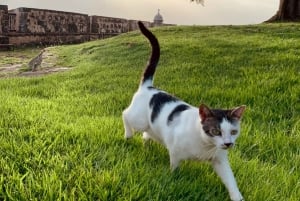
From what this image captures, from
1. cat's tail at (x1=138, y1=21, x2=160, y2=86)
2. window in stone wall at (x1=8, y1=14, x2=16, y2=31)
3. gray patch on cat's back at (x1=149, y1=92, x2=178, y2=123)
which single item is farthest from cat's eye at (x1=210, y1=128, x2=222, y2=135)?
window in stone wall at (x1=8, y1=14, x2=16, y2=31)

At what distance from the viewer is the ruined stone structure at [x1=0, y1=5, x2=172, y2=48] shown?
1011 inches

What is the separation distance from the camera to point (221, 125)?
2916mm

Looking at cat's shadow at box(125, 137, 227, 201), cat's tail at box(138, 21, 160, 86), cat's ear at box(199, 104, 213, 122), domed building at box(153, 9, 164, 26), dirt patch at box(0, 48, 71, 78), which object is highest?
domed building at box(153, 9, 164, 26)

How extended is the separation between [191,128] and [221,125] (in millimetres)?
306

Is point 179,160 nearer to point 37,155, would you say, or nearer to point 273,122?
point 37,155

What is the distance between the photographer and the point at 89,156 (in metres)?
3.22

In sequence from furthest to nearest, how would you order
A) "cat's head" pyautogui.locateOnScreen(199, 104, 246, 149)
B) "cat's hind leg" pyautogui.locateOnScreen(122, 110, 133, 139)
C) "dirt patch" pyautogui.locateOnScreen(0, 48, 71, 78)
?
"dirt patch" pyautogui.locateOnScreen(0, 48, 71, 78) < "cat's hind leg" pyautogui.locateOnScreen(122, 110, 133, 139) < "cat's head" pyautogui.locateOnScreen(199, 104, 246, 149)

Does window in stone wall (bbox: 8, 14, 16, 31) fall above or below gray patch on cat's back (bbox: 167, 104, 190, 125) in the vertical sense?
above

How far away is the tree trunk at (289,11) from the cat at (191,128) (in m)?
19.7

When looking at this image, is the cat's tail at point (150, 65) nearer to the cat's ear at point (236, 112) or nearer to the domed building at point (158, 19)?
the cat's ear at point (236, 112)

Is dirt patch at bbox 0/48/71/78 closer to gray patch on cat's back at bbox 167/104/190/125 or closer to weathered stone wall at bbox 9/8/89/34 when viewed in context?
weathered stone wall at bbox 9/8/89/34

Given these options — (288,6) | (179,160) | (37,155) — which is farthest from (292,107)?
(288,6)

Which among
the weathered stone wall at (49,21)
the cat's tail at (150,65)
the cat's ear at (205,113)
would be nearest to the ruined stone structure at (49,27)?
the weathered stone wall at (49,21)

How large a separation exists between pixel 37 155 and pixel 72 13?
27.1 metres
